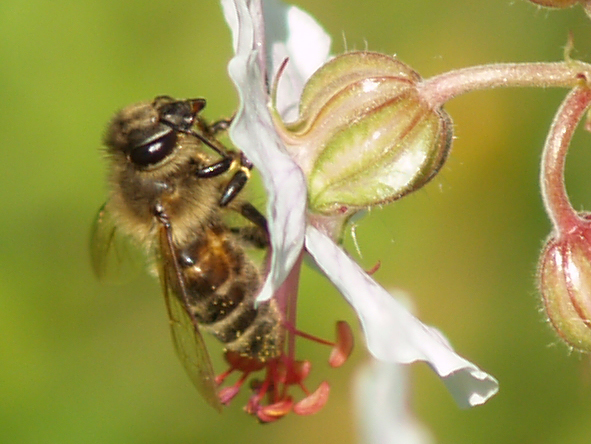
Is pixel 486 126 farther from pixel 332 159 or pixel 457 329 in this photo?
pixel 332 159

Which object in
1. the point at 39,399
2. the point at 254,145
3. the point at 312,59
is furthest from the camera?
the point at 39,399

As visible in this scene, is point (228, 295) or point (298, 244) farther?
point (228, 295)

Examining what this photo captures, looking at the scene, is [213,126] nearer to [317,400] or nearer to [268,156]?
[268,156]

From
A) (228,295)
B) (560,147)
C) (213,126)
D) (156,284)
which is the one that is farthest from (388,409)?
(156,284)

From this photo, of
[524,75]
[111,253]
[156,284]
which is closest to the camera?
[524,75]

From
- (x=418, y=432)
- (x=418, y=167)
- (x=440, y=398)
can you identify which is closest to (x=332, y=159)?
(x=418, y=167)

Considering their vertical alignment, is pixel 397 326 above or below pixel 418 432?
above

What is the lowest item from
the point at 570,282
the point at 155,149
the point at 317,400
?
the point at 317,400
